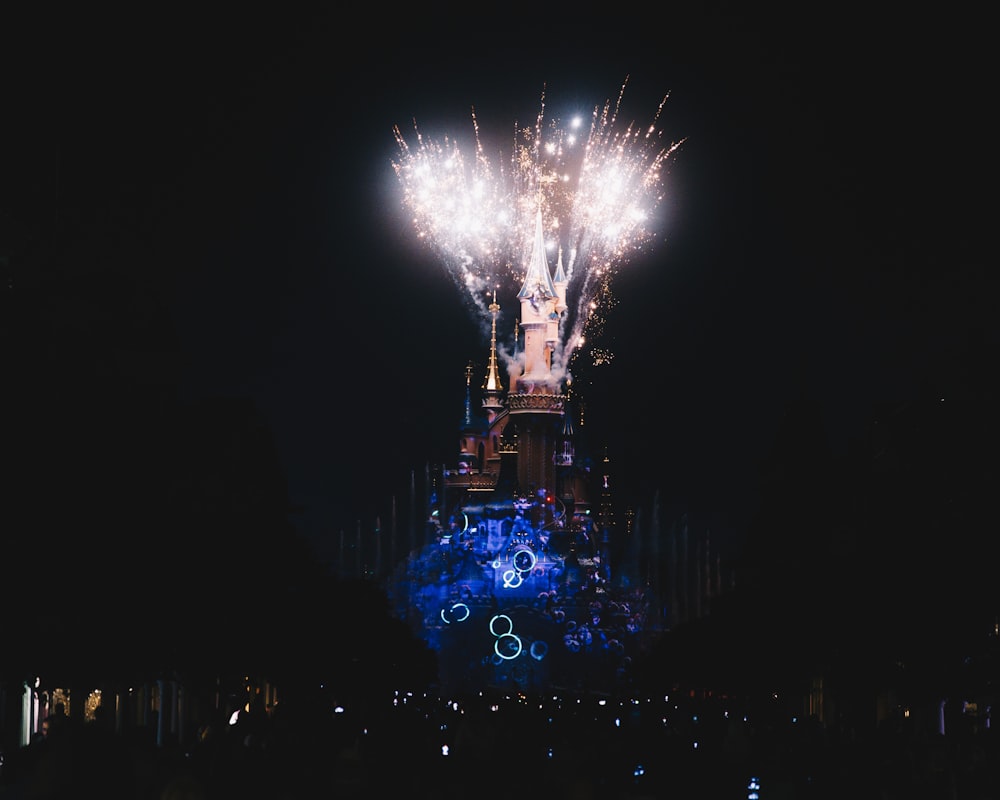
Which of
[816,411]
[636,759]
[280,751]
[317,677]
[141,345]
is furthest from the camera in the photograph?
[816,411]

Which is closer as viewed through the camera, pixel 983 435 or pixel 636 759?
pixel 636 759

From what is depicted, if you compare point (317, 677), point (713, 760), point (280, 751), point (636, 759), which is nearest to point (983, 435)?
point (636, 759)

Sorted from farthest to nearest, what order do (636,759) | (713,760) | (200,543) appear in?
(200,543) < (636,759) < (713,760)

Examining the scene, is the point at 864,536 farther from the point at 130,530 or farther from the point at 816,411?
the point at 816,411

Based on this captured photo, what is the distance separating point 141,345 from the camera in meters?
58.9

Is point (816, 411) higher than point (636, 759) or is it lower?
higher

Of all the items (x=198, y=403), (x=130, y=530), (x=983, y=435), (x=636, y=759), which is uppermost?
(x=198, y=403)

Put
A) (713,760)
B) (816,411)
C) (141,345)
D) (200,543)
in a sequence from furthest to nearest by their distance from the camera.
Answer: (816,411)
(141,345)
(200,543)
(713,760)

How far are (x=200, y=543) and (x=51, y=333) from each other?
405 inches

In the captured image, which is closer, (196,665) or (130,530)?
(130,530)

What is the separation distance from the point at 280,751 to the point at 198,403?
67071 mm

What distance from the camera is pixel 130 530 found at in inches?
1809

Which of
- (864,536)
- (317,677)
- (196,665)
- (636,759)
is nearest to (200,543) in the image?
(196,665)

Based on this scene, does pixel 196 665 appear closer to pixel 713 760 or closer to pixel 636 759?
pixel 636 759
